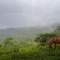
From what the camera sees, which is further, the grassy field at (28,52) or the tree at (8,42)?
the tree at (8,42)

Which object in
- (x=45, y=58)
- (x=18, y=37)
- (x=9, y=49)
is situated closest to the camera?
(x=45, y=58)

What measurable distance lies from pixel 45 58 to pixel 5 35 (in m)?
1.68

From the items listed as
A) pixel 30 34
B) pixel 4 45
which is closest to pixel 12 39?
pixel 4 45

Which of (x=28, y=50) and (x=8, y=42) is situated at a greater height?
(x=8, y=42)

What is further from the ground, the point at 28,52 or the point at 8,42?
the point at 8,42

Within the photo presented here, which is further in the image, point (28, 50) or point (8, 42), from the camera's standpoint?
point (8, 42)

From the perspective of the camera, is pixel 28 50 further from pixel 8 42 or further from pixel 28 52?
pixel 8 42

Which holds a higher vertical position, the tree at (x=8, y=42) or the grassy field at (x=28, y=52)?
the tree at (x=8, y=42)

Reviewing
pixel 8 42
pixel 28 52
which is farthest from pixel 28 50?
pixel 8 42

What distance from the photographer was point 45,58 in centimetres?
578

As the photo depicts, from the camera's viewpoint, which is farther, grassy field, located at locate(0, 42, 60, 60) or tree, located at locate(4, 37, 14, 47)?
tree, located at locate(4, 37, 14, 47)

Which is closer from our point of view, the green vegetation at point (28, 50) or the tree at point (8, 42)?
the green vegetation at point (28, 50)

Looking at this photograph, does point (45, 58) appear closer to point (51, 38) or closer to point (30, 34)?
point (51, 38)

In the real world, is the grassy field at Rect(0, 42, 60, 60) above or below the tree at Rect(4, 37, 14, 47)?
below
